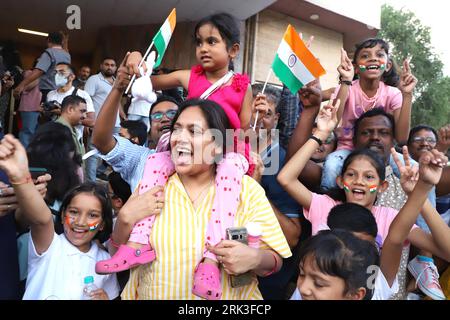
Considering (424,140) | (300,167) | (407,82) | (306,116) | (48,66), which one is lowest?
(300,167)

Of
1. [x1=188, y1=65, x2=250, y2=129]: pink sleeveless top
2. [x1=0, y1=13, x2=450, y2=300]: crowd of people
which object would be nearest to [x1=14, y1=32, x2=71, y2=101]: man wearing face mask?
[x1=0, y1=13, x2=450, y2=300]: crowd of people

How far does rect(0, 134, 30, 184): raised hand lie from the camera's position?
70.1 inches

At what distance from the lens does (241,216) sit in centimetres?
200

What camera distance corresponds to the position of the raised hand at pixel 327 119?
8.77 ft

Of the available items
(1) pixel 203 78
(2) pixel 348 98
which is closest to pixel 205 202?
(1) pixel 203 78

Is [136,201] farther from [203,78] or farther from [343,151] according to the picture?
[343,151]

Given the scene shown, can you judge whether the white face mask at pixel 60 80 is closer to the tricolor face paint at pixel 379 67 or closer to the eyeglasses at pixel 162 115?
the eyeglasses at pixel 162 115

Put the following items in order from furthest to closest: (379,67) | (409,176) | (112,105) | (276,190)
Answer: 1. (379,67)
2. (276,190)
3. (112,105)
4. (409,176)

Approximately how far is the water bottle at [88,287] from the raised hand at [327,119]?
157 centimetres

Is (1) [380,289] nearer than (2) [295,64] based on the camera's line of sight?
Yes

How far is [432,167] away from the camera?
84.6 inches

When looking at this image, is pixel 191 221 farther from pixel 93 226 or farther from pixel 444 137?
pixel 444 137

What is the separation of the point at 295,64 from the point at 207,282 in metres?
1.77

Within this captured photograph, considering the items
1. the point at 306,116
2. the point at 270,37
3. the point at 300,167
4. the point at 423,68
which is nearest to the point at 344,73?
the point at 306,116
